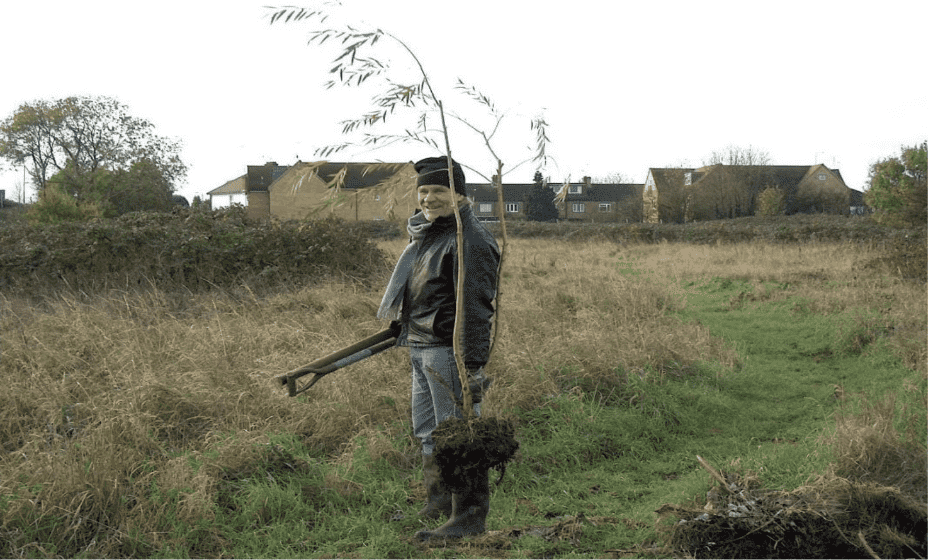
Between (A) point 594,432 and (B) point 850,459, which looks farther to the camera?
(A) point 594,432

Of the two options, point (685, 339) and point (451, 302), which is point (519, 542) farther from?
point (685, 339)

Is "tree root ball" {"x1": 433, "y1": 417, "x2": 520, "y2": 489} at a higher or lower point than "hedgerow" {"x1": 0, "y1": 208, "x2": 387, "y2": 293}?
lower

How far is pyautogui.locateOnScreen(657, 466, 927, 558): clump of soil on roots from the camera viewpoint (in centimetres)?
341

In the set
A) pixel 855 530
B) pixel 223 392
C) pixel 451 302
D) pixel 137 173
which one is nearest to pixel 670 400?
pixel 855 530

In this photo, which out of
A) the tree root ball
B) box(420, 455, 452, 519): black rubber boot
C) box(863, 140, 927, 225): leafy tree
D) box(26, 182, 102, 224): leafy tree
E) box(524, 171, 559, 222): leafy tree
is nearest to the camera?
the tree root ball

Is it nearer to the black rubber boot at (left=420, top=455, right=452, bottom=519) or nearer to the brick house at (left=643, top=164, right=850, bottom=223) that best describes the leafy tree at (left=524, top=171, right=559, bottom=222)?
the brick house at (left=643, top=164, right=850, bottom=223)

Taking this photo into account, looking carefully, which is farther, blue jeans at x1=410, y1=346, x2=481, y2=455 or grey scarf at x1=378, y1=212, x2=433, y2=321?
grey scarf at x1=378, y1=212, x2=433, y2=321

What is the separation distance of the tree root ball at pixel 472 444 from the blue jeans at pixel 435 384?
25 centimetres

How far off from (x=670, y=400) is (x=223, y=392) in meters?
3.66

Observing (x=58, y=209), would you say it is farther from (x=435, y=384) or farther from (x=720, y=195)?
(x=720, y=195)

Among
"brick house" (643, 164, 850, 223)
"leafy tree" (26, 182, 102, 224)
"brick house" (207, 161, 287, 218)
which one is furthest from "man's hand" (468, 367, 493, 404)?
"brick house" (207, 161, 287, 218)

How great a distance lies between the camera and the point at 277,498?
4.11 m

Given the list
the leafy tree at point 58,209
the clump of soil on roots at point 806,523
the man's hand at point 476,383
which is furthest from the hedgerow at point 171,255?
the leafy tree at point 58,209

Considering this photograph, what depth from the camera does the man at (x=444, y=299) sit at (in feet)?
11.1
